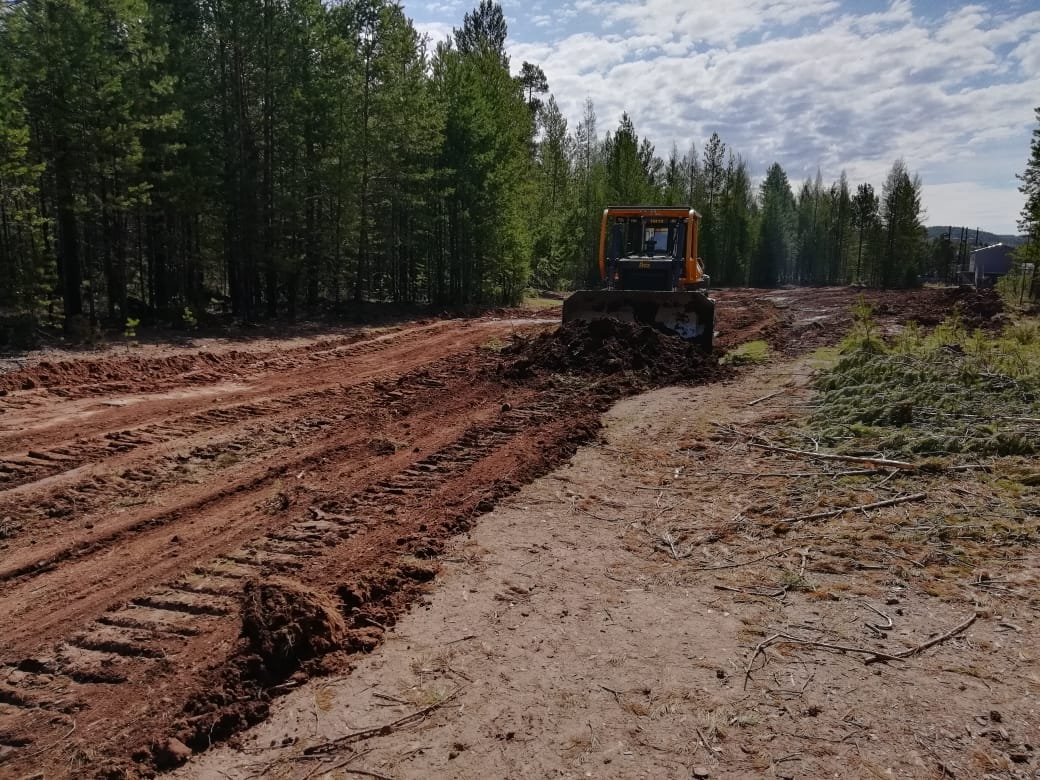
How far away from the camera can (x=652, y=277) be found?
15.7 m

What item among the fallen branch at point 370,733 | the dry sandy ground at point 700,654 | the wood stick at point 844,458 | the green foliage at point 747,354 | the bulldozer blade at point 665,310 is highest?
the bulldozer blade at point 665,310

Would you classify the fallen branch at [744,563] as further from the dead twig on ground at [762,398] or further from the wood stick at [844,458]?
the dead twig on ground at [762,398]

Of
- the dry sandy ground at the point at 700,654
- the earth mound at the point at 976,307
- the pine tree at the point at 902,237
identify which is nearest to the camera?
the dry sandy ground at the point at 700,654

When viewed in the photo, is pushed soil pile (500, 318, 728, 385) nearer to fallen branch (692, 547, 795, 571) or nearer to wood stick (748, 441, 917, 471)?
wood stick (748, 441, 917, 471)

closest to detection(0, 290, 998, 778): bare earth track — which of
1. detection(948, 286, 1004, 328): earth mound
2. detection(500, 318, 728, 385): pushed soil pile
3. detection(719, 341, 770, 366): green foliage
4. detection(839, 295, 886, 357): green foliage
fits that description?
detection(500, 318, 728, 385): pushed soil pile

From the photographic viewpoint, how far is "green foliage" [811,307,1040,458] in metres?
7.24

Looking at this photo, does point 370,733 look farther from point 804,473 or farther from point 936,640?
point 804,473

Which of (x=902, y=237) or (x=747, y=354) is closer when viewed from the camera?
(x=747, y=354)

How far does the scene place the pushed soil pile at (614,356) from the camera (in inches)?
474

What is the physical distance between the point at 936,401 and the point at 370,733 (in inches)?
311

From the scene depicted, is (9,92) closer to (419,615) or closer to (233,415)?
(233,415)

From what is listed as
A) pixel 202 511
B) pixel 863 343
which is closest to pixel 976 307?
pixel 863 343

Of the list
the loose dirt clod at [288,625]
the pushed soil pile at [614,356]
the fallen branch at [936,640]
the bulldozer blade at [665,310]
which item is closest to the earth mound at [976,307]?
the bulldozer blade at [665,310]

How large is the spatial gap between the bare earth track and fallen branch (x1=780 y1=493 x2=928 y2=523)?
2481 millimetres
